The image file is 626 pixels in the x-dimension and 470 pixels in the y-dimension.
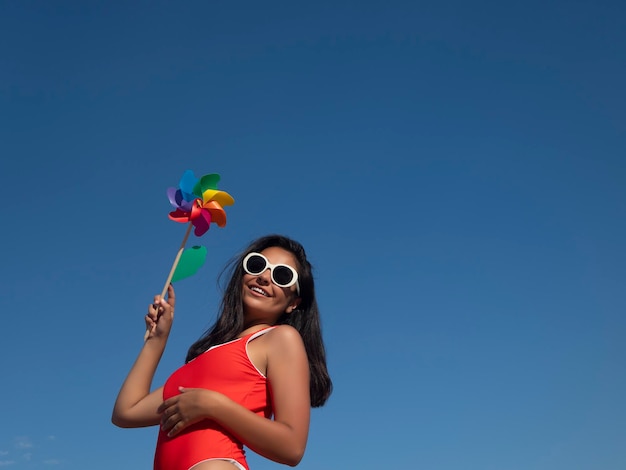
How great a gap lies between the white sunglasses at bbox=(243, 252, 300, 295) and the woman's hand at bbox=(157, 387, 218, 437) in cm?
98

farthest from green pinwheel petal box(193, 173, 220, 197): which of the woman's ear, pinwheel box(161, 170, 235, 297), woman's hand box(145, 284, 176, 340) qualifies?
the woman's ear

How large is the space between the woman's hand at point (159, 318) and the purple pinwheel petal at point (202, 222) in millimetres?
680

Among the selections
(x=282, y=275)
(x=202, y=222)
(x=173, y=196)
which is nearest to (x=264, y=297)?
(x=282, y=275)

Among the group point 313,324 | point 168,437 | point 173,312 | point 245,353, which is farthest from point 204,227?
point 168,437

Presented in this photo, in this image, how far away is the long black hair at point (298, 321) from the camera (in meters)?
4.07

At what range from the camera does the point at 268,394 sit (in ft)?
12.0

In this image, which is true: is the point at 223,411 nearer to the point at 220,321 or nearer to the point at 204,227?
the point at 220,321

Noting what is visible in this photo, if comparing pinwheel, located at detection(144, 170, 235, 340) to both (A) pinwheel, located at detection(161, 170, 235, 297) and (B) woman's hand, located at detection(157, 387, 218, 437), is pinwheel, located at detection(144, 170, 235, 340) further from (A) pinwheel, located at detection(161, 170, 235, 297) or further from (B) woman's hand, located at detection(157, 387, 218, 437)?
(B) woman's hand, located at detection(157, 387, 218, 437)

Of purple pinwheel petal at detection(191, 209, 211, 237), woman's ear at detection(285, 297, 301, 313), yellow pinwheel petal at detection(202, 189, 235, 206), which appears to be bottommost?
woman's ear at detection(285, 297, 301, 313)

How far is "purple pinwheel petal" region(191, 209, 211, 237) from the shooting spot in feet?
15.7

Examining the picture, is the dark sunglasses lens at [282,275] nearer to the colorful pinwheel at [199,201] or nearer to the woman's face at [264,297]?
the woman's face at [264,297]

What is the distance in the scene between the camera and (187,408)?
337 cm

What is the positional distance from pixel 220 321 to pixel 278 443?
1.10m

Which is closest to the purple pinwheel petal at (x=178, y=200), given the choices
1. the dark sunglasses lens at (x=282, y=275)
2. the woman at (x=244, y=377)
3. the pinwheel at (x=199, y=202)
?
the pinwheel at (x=199, y=202)
